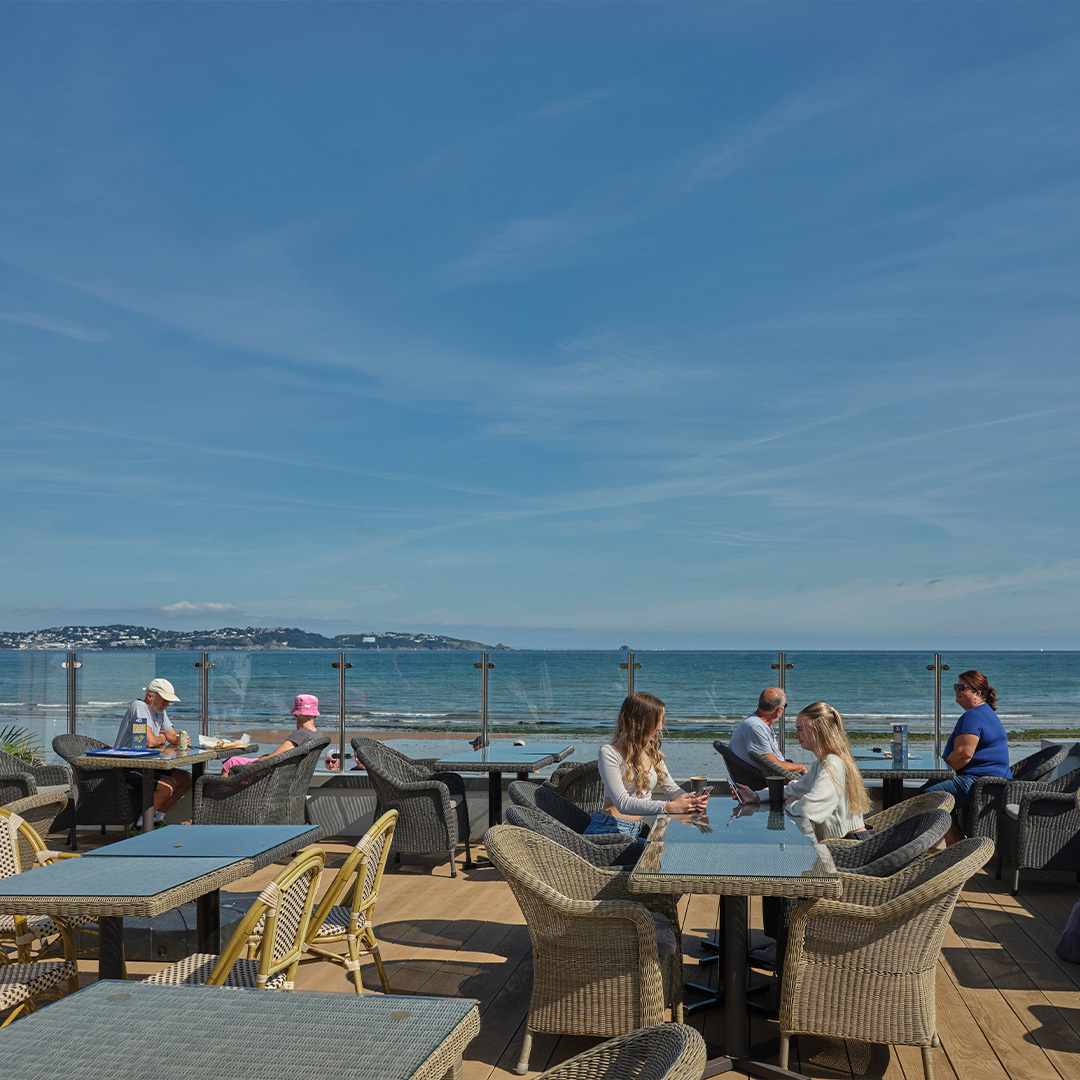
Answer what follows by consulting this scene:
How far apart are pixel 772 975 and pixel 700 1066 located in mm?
3213

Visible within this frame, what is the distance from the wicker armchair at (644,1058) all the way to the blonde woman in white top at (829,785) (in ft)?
10.1

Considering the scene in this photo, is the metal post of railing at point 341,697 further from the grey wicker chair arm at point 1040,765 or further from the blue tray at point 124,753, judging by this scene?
the grey wicker chair arm at point 1040,765

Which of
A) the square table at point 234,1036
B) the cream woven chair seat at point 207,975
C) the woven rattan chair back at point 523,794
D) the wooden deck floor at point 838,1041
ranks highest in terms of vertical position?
the square table at point 234,1036

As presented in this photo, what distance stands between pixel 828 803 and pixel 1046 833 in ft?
8.30

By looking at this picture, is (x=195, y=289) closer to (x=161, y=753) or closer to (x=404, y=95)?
(x=404, y=95)

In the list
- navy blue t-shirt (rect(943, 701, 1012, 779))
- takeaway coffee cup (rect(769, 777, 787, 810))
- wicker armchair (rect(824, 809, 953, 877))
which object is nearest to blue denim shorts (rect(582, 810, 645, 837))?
takeaway coffee cup (rect(769, 777, 787, 810))

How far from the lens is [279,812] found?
7.01 metres

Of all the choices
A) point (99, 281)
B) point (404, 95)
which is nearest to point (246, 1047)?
point (404, 95)

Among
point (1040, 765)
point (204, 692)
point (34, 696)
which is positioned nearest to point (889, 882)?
point (1040, 765)

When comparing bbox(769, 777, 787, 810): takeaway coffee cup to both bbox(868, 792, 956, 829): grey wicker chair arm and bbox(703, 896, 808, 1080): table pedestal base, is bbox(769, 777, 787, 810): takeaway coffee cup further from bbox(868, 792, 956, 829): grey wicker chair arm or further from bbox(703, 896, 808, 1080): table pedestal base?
bbox(703, 896, 808, 1080): table pedestal base

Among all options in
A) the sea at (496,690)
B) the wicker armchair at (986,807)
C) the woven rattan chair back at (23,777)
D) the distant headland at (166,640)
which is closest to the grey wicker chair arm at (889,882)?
the wicker armchair at (986,807)

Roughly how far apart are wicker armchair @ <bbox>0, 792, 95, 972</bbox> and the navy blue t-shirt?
219 inches

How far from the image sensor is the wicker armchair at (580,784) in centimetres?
683

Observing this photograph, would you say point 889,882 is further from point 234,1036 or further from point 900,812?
point 234,1036
